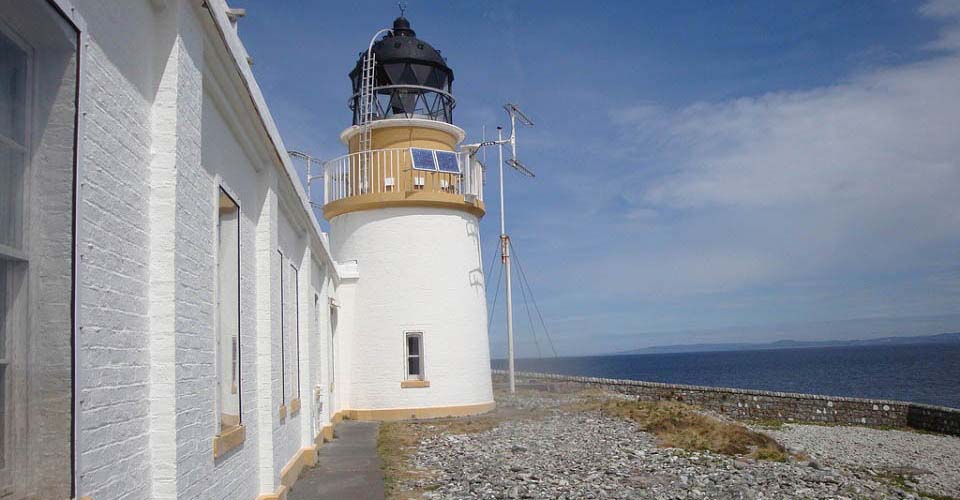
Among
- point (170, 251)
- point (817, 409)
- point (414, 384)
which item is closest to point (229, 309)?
point (170, 251)

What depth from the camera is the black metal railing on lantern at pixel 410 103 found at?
1939 cm

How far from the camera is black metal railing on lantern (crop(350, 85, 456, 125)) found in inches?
763

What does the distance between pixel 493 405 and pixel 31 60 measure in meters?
16.8

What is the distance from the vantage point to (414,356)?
59.4 ft

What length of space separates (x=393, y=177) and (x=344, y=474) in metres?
8.89

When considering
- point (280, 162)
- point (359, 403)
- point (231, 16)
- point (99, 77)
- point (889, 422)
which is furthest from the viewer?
point (889, 422)

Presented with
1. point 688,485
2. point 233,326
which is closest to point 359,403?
point 688,485

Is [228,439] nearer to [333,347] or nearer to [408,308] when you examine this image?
[333,347]

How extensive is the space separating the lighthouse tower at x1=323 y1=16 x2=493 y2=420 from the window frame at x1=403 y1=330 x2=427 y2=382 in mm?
26

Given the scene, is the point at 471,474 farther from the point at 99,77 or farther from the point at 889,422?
the point at 889,422

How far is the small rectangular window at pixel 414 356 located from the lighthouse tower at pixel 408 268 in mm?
22

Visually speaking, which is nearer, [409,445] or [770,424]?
[409,445]

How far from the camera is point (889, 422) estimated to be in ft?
69.5

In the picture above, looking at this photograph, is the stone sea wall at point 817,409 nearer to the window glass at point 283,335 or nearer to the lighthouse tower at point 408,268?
the lighthouse tower at point 408,268
